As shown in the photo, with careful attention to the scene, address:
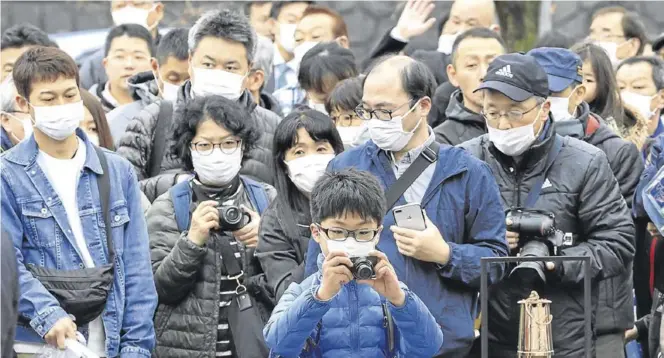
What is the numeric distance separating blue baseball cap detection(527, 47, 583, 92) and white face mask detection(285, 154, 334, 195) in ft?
4.97

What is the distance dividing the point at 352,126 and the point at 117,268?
2077mm

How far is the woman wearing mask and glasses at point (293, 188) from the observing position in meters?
7.31

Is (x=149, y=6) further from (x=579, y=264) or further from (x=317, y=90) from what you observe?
(x=579, y=264)

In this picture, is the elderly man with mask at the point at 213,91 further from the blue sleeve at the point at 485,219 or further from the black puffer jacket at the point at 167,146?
the blue sleeve at the point at 485,219

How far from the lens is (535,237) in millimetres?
7008

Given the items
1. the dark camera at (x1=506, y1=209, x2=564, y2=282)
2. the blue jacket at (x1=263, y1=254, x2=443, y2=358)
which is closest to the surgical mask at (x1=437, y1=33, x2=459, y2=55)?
the dark camera at (x1=506, y1=209, x2=564, y2=282)

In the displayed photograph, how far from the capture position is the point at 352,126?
27.8ft

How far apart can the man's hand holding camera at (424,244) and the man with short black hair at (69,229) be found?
1.17m

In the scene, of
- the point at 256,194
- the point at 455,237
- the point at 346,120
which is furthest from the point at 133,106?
the point at 455,237

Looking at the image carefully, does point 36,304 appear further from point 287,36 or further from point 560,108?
point 287,36

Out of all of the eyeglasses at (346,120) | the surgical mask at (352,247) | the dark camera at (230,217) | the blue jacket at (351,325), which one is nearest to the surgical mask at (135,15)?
the eyeglasses at (346,120)

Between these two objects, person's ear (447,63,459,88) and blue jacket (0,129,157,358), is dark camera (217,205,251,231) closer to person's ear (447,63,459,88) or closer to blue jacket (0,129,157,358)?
blue jacket (0,129,157,358)

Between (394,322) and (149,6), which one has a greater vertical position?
(149,6)

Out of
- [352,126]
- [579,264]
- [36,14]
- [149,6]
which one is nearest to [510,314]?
[579,264]
